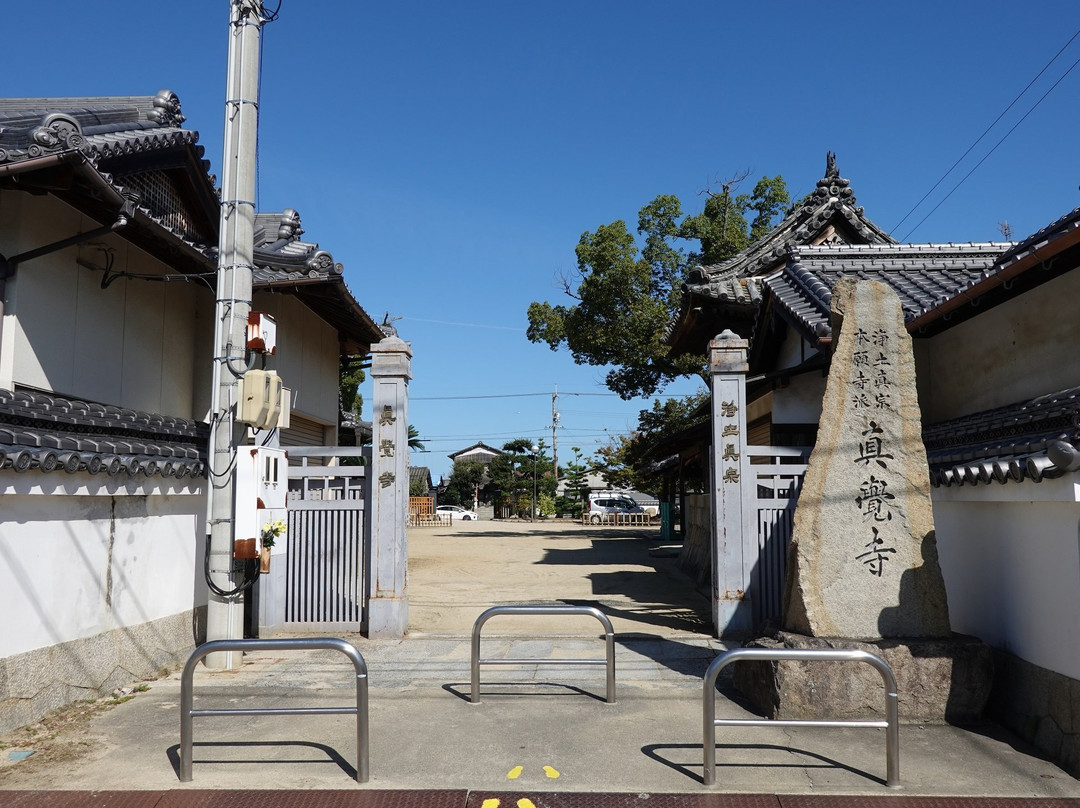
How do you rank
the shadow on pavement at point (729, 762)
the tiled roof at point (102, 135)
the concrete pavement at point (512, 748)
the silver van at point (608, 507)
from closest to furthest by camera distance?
the concrete pavement at point (512, 748) < the shadow on pavement at point (729, 762) < the tiled roof at point (102, 135) < the silver van at point (608, 507)

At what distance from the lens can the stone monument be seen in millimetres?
6312

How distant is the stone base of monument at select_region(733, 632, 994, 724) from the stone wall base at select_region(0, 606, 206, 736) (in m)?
5.76

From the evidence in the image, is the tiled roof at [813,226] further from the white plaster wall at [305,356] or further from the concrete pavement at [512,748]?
the concrete pavement at [512,748]

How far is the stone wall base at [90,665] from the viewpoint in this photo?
20.2 feet

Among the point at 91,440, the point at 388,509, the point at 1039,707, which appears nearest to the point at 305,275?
the point at 388,509

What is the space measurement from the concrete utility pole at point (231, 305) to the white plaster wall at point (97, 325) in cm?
202

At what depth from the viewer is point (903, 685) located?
6.34 metres

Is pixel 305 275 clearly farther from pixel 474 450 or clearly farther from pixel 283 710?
pixel 474 450

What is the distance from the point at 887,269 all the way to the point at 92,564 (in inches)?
483

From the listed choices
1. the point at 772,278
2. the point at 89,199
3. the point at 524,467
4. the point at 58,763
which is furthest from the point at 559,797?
the point at 524,467

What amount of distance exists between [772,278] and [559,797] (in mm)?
10898

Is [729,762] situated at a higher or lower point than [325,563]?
lower

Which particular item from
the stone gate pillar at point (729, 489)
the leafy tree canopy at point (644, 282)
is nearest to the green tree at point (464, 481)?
the leafy tree canopy at point (644, 282)

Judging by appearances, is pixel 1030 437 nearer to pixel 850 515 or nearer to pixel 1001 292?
pixel 850 515
